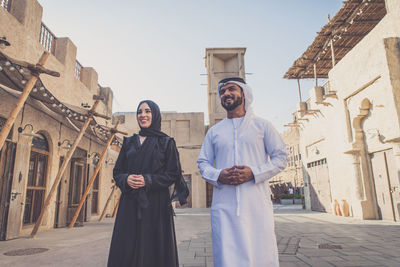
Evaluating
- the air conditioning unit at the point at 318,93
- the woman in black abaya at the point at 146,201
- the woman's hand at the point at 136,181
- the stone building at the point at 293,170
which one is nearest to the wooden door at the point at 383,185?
the air conditioning unit at the point at 318,93

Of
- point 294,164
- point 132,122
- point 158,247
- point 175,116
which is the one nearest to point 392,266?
point 158,247

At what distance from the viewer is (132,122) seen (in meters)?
23.0

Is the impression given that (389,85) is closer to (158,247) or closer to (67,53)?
(158,247)

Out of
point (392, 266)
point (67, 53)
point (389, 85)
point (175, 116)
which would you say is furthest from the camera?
point (175, 116)

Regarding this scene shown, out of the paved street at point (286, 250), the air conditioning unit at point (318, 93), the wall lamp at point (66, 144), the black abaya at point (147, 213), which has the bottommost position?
the paved street at point (286, 250)

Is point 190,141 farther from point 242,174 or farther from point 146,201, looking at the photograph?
point 242,174

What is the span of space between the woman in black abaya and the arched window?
581cm

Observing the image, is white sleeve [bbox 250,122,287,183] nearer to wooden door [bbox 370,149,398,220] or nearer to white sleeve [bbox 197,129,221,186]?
white sleeve [bbox 197,129,221,186]

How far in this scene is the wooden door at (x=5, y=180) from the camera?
5.80 metres

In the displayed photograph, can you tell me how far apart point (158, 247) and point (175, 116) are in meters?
20.0

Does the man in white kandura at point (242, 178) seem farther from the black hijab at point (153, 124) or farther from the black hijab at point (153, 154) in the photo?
the black hijab at point (153, 124)

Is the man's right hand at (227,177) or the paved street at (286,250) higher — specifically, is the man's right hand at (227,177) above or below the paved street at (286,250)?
above

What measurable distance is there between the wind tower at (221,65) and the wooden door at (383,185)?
48.0 feet

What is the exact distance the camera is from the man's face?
96.5 inches
